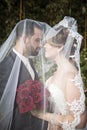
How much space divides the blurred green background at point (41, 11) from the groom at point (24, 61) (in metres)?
5.26

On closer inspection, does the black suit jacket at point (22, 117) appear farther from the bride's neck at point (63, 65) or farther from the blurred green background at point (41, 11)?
the blurred green background at point (41, 11)

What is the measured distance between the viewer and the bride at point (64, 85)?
9.25ft

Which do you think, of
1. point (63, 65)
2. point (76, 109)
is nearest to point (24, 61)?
point (63, 65)

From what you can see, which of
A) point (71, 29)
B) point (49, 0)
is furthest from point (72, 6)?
point (71, 29)

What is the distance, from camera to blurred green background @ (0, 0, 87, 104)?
8344 mm

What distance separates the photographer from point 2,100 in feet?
9.45

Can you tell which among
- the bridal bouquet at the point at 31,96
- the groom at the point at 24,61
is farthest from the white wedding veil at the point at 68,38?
the bridal bouquet at the point at 31,96

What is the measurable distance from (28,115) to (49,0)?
6008 millimetres

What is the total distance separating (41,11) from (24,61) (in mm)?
5770

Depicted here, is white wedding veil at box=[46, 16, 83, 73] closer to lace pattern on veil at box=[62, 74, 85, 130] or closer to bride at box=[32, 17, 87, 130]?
bride at box=[32, 17, 87, 130]

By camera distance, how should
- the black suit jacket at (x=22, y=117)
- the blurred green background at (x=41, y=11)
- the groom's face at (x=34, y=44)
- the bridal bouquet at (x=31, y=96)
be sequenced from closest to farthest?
1. the bridal bouquet at (x=31, y=96)
2. the black suit jacket at (x=22, y=117)
3. the groom's face at (x=34, y=44)
4. the blurred green background at (x=41, y=11)

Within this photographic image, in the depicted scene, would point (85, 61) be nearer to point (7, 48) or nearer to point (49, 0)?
point (49, 0)

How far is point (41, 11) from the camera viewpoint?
858 centimetres

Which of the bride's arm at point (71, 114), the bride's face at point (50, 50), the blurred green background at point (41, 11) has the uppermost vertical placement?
the blurred green background at point (41, 11)
